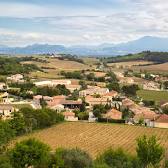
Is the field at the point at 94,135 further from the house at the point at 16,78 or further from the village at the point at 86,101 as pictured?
the house at the point at 16,78

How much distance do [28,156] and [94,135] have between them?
69.2ft

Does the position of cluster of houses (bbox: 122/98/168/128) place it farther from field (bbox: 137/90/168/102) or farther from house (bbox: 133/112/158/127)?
field (bbox: 137/90/168/102)

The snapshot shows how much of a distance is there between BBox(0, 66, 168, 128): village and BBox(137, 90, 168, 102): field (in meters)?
1.91

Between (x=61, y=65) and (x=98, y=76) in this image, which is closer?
(x=98, y=76)

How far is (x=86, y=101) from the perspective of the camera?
74.0 m

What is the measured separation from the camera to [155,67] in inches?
5822

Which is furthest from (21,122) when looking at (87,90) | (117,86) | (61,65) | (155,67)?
(155,67)

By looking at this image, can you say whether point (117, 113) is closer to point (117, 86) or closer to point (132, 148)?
point (132, 148)

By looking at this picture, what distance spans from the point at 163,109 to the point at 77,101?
1265cm

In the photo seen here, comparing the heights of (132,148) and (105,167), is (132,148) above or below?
below

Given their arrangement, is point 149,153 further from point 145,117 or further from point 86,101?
point 86,101

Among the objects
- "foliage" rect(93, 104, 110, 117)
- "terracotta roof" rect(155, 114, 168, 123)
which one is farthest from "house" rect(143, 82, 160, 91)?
"terracotta roof" rect(155, 114, 168, 123)

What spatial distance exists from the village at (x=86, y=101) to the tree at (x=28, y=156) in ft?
83.1

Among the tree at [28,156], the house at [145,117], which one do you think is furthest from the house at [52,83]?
the tree at [28,156]
